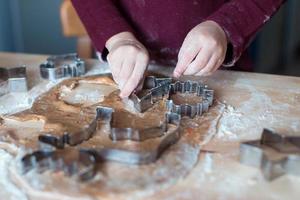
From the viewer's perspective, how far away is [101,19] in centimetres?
89

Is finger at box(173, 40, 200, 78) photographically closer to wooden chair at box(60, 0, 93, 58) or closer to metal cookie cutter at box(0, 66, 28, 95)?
metal cookie cutter at box(0, 66, 28, 95)

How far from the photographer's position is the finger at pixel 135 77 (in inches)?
30.0

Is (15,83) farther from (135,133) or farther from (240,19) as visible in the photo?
(240,19)

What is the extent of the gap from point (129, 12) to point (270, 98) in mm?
338

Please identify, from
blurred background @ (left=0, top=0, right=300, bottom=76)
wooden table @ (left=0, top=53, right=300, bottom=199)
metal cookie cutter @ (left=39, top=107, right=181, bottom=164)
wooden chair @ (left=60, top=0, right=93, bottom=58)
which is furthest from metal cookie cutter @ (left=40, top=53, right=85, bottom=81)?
blurred background @ (left=0, top=0, right=300, bottom=76)

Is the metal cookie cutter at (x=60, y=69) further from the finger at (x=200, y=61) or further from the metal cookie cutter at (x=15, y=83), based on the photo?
the finger at (x=200, y=61)

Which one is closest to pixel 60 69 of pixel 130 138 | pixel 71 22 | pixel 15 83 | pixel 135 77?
pixel 15 83

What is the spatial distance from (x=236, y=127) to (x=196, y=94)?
12 centimetres

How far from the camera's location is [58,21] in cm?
193

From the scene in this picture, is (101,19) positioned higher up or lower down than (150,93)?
higher up

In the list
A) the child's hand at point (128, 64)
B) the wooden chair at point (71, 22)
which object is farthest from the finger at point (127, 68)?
the wooden chair at point (71, 22)

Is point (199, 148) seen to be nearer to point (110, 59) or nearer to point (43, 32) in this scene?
point (110, 59)

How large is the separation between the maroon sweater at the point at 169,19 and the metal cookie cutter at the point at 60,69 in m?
0.05

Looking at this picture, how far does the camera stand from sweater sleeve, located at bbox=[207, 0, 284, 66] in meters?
0.82
